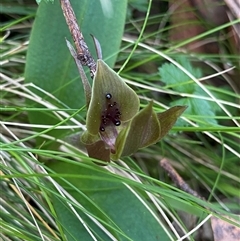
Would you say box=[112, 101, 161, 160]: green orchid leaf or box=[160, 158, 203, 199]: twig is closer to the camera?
box=[112, 101, 161, 160]: green orchid leaf

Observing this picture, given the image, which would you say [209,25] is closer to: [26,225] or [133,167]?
[133,167]

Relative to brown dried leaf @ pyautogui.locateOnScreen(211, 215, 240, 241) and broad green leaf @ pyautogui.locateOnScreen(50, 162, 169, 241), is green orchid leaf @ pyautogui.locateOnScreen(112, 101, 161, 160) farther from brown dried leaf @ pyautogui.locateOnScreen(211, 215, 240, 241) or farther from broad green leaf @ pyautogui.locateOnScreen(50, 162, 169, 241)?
brown dried leaf @ pyautogui.locateOnScreen(211, 215, 240, 241)

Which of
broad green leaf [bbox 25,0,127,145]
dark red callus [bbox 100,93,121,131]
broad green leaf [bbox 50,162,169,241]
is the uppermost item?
broad green leaf [bbox 25,0,127,145]

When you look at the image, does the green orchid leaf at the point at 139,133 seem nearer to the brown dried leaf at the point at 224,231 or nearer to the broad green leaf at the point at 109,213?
the broad green leaf at the point at 109,213

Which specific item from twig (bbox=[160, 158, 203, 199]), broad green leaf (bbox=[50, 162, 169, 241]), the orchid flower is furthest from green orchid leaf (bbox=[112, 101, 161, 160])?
twig (bbox=[160, 158, 203, 199])

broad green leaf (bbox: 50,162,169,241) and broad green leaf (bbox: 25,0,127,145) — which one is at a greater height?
broad green leaf (bbox: 25,0,127,145)

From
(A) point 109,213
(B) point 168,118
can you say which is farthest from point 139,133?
(A) point 109,213
